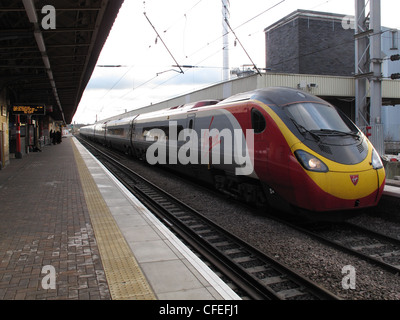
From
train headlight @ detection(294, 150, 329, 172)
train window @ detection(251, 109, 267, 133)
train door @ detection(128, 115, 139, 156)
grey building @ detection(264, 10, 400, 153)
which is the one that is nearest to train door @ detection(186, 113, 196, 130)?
train window @ detection(251, 109, 267, 133)

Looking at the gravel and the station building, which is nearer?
the gravel

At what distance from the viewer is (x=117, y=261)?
457cm

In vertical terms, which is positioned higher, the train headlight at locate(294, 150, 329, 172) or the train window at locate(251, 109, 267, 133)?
the train window at locate(251, 109, 267, 133)

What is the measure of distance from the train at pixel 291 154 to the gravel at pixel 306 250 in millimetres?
459

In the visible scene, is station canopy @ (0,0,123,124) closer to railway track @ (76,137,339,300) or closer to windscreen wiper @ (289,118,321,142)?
windscreen wiper @ (289,118,321,142)

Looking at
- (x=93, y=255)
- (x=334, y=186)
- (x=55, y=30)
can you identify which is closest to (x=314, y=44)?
(x=55, y=30)

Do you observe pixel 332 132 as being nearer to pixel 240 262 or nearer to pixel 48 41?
pixel 240 262

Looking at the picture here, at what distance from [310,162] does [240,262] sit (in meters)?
2.10

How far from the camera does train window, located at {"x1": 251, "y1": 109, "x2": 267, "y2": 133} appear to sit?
686cm

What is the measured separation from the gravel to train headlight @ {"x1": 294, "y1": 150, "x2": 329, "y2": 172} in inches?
49.1

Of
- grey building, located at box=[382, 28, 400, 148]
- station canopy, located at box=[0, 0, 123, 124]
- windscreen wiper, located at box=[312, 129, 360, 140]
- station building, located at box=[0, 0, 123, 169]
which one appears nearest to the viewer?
windscreen wiper, located at box=[312, 129, 360, 140]
